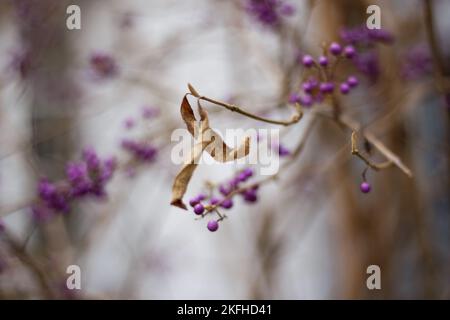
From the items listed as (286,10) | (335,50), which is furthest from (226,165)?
(335,50)

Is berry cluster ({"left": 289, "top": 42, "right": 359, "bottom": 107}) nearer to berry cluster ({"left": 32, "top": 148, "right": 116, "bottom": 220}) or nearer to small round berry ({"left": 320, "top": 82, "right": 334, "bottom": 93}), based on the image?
small round berry ({"left": 320, "top": 82, "right": 334, "bottom": 93})

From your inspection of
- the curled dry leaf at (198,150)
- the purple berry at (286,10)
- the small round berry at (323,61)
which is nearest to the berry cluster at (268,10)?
the purple berry at (286,10)

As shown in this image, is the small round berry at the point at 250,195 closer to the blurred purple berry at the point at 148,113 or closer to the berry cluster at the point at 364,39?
the berry cluster at the point at 364,39

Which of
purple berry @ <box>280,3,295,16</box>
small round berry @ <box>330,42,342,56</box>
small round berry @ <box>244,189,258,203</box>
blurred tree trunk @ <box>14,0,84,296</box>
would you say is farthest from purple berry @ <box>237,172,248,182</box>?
blurred tree trunk @ <box>14,0,84,296</box>

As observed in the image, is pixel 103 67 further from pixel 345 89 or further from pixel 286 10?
pixel 345 89

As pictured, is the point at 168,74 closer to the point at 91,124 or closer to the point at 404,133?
the point at 91,124
